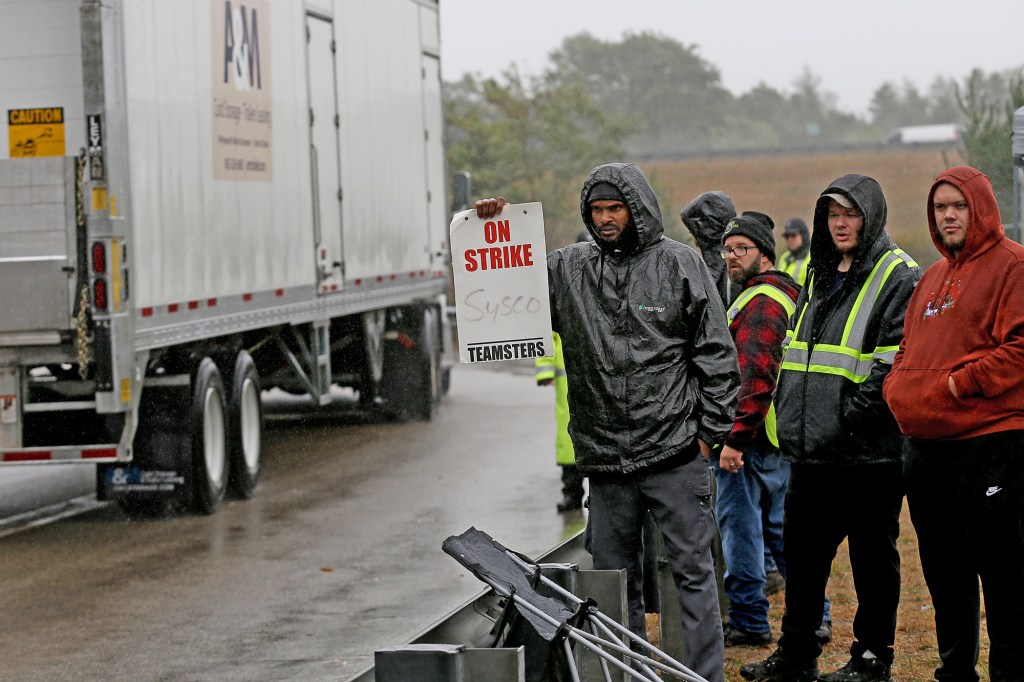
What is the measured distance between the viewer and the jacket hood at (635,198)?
19.3ft

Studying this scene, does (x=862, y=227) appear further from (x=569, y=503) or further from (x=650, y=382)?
(x=569, y=503)

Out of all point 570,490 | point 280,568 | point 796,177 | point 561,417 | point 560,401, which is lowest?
point 280,568

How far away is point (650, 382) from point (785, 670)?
142 centimetres

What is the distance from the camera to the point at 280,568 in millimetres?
9875

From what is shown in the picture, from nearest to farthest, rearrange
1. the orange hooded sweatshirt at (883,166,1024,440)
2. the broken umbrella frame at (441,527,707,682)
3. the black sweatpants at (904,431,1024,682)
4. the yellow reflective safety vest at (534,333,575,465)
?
the broken umbrella frame at (441,527,707,682) < the orange hooded sweatshirt at (883,166,1024,440) < the black sweatpants at (904,431,1024,682) < the yellow reflective safety vest at (534,333,575,465)

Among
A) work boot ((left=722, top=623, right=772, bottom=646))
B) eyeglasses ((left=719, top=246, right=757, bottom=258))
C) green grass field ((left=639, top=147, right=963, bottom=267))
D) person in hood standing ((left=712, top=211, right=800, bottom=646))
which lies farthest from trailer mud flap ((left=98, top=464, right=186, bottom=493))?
green grass field ((left=639, top=147, right=963, bottom=267))

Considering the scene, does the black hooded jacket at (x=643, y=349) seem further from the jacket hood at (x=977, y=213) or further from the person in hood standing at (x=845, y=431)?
the jacket hood at (x=977, y=213)

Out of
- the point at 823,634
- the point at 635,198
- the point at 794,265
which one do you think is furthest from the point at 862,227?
the point at 794,265

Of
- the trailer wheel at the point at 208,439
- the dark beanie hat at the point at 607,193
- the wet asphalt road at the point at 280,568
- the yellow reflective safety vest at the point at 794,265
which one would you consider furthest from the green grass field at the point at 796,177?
the dark beanie hat at the point at 607,193

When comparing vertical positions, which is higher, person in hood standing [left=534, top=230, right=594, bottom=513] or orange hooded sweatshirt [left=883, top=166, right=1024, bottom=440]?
orange hooded sweatshirt [left=883, top=166, right=1024, bottom=440]

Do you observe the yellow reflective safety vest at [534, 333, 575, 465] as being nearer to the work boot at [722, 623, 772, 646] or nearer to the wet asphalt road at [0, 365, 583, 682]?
the wet asphalt road at [0, 365, 583, 682]

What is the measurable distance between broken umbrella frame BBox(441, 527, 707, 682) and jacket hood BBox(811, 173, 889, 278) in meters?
Answer: 1.89

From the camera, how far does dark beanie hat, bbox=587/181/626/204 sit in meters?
5.90

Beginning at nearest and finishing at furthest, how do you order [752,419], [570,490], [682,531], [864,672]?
1. [682,531]
2. [864,672]
3. [752,419]
4. [570,490]
